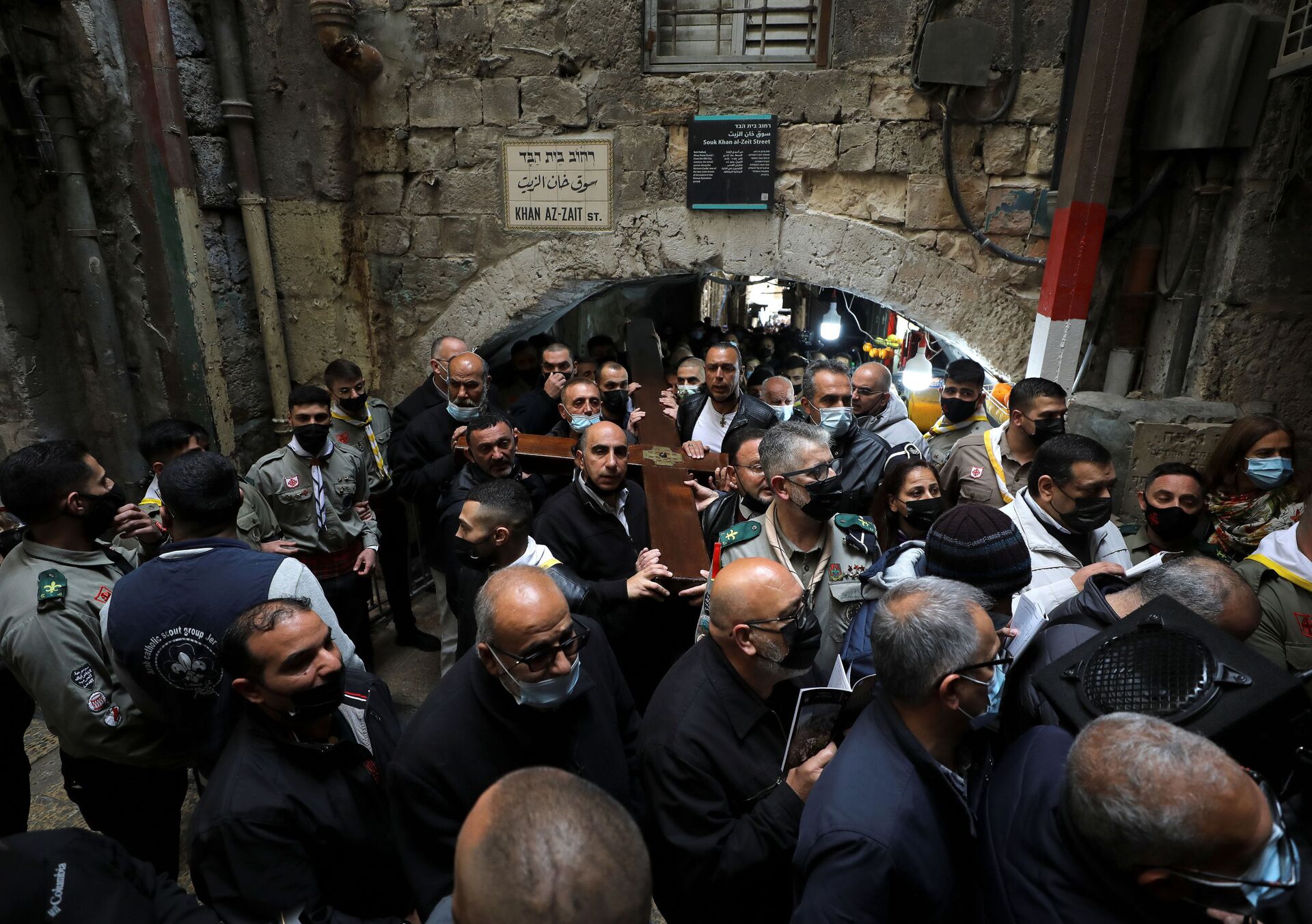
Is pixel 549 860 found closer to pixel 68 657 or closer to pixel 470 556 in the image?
pixel 470 556

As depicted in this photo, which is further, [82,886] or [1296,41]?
[1296,41]

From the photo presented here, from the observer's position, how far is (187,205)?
15.3 feet

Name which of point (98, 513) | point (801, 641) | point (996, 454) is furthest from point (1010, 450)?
point (98, 513)

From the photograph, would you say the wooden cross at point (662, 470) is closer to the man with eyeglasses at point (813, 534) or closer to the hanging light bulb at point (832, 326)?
the man with eyeglasses at point (813, 534)

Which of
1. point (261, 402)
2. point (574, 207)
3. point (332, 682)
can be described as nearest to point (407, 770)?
point (332, 682)

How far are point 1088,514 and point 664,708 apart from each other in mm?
1834

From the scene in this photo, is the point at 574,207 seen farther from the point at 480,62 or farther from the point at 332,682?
the point at 332,682

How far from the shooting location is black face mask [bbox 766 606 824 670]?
1880mm

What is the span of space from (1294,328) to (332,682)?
5118mm

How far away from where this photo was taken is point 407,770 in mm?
1715

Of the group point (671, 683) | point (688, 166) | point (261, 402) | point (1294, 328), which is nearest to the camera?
point (671, 683)

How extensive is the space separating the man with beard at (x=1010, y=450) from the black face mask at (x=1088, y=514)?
22.7 inches

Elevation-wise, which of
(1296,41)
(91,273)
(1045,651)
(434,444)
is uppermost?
(1296,41)

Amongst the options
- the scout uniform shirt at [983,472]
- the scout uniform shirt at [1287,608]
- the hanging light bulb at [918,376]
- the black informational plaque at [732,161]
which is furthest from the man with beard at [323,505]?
the hanging light bulb at [918,376]
